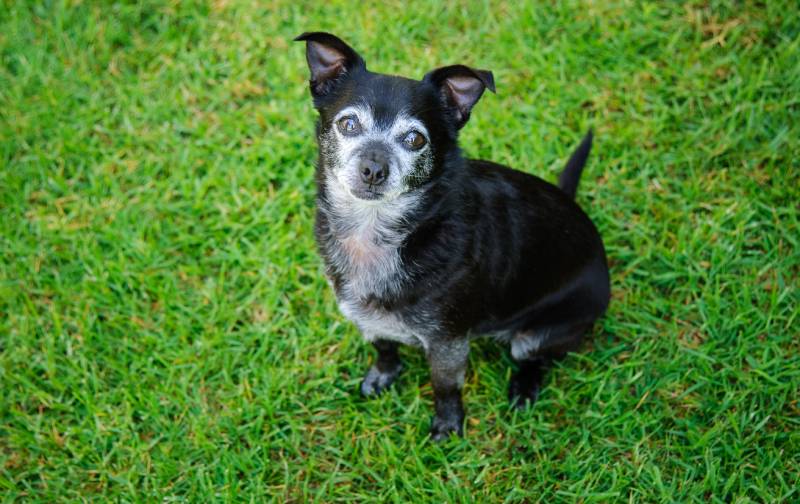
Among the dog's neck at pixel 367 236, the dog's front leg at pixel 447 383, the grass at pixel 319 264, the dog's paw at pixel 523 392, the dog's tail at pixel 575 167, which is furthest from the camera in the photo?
the dog's tail at pixel 575 167

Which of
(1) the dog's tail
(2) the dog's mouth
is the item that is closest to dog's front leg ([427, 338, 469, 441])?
(2) the dog's mouth

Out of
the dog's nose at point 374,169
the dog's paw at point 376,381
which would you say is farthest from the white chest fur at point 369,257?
the dog's paw at point 376,381

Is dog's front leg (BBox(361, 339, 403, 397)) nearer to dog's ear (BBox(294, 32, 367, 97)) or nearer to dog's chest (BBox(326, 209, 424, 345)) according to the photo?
dog's chest (BBox(326, 209, 424, 345))

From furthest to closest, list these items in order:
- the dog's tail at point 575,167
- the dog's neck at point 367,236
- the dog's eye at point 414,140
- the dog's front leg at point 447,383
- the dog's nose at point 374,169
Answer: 1. the dog's tail at point 575,167
2. the dog's front leg at point 447,383
3. the dog's neck at point 367,236
4. the dog's eye at point 414,140
5. the dog's nose at point 374,169

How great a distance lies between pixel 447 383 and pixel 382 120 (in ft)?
4.78

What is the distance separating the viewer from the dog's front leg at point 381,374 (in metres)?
Answer: 4.04

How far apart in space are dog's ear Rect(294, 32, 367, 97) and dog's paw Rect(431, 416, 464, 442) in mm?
1898

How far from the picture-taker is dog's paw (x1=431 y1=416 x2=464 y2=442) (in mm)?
3904

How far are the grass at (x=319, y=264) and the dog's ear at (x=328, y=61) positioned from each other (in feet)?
5.08

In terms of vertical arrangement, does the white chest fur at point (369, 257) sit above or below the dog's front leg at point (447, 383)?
above

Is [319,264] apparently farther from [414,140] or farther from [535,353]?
[414,140]

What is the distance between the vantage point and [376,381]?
13.5 ft

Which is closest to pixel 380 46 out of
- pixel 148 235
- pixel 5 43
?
pixel 148 235

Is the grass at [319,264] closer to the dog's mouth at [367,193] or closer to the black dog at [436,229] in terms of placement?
the black dog at [436,229]
